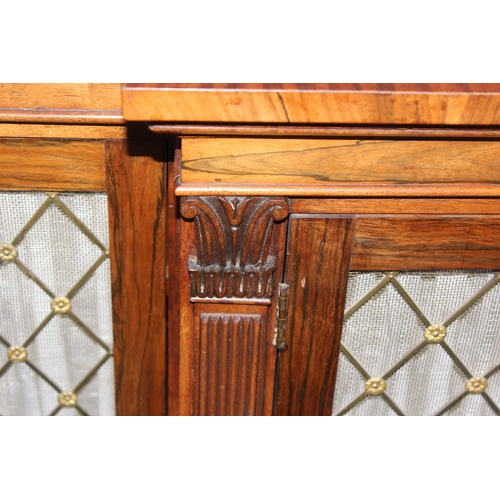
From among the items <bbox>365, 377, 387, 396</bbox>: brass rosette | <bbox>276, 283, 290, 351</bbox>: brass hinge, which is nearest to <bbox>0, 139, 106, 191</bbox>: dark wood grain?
<bbox>276, 283, 290, 351</bbox>: brass hinge

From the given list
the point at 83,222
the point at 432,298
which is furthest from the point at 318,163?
the point at 83,222

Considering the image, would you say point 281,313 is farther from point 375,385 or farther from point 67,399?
point 67,399

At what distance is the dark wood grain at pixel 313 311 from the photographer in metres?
0.88

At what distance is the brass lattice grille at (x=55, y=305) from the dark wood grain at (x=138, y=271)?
19mm

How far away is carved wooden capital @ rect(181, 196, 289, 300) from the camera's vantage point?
84 centimetres

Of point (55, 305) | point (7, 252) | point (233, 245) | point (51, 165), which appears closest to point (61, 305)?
point (55, 305)

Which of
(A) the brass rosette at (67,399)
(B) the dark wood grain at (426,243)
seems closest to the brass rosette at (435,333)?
(B) the dark wood grain at (426,243)

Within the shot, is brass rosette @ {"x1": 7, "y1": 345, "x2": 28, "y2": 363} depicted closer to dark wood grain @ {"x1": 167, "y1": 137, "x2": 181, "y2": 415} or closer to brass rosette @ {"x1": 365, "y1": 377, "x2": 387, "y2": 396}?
dark wood grain @ {"x1": 167, "y1": 137, "x2": 181, "y2": 415}

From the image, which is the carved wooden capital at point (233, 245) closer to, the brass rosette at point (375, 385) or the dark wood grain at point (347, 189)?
the dark wood grain at point (347, 189)

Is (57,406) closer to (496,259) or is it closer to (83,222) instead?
(83,222)

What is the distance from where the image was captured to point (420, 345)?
1.01m

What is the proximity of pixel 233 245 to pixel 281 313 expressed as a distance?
124 mm

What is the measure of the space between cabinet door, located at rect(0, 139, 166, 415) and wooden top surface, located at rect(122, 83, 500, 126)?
0.22m

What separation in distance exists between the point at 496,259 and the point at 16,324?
0.72m
